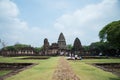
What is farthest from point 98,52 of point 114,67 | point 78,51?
point 114,67

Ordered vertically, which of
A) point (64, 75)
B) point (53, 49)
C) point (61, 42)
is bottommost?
point (64, 75)

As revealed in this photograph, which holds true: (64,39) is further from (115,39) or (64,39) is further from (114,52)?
(115,39)

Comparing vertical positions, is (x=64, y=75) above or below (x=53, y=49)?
below

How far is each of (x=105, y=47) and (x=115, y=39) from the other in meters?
32.7

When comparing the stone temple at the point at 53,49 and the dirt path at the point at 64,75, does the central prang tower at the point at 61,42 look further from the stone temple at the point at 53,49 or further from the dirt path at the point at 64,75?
the dirt path at the point at 64,75

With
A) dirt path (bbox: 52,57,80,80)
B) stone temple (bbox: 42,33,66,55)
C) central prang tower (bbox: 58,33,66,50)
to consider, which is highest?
central prang tower (bbox: 58,33,66,50)

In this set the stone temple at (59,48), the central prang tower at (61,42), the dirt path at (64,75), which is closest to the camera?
the dirt path at (64,75)

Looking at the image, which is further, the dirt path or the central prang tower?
the central prang tower

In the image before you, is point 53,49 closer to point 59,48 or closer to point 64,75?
point 59,48

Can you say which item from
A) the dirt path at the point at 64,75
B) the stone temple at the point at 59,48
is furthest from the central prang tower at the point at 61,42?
the dirt path at the point at 64,75

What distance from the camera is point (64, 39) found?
87188 millimetres

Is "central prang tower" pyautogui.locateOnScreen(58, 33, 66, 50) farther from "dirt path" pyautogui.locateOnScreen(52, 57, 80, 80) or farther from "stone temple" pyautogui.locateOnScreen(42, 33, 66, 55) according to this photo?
"dirt path" pyautogui.locateOnScreen(52, 57, 80, 80)

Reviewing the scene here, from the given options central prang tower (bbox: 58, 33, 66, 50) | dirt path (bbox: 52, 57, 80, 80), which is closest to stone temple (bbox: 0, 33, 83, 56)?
central prang tower (bbox: 58, 33, 66, 50)

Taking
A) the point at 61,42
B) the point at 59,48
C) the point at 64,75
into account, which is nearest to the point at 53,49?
the point at 59,48
